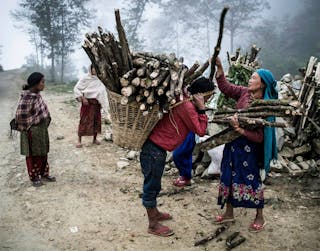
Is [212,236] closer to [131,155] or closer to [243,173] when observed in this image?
[243,173]

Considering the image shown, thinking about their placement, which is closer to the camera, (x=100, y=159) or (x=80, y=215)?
(x=80, y=215)

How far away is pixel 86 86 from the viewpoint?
6.13 meters

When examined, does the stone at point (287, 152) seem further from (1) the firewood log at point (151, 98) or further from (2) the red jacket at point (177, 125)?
(1) the firewood log at point (151, 98)

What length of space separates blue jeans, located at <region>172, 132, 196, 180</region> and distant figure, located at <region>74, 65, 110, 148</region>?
7.02ft

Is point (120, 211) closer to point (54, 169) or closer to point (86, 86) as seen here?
point (54, 169)

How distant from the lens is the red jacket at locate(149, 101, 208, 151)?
9.63 feet

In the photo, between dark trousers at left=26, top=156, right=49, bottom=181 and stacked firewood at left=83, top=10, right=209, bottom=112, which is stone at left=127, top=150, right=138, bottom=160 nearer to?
dark trousers at left=26, top=156, right=49, bottom=181

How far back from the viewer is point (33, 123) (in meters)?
4.54

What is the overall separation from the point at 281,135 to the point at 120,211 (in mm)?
3139

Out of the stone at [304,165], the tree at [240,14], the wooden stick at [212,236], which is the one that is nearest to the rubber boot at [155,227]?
the wooden stick at [212,236]

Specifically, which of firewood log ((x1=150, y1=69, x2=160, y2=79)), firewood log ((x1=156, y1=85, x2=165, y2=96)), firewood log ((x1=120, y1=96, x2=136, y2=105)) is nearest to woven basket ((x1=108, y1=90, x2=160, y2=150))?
firewood log ((x1=120, y1=96, x2=136, y2=105))

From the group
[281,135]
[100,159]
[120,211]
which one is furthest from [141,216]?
[281,135]

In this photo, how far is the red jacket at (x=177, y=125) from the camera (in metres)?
2.94

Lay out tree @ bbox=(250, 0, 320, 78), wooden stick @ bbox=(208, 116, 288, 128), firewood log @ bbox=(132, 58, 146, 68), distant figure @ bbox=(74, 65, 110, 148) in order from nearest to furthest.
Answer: firewood log @ bbox=(132, 58, 146, 68) < wooden stick @ bbox=(208, 116, 288, 128) < distant figure @ bbox=(74, 65, 110, 148) < tree @ bbox=(250, 0, 320, 78)
